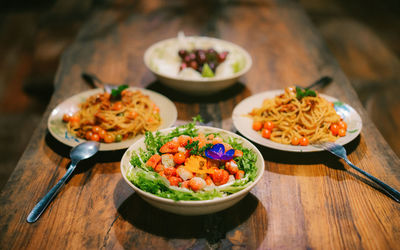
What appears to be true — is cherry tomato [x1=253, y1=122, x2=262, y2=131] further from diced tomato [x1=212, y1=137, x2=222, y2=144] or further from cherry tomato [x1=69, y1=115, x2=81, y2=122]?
cherry tomato [x1=69, y1=115, x2=81, y2=122]

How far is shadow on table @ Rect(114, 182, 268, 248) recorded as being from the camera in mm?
1430

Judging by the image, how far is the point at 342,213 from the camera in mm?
1545

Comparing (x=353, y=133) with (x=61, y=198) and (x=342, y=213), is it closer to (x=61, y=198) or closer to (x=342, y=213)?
(x=342, y=213)

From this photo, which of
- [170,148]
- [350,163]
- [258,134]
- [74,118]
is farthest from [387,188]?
[74,118]

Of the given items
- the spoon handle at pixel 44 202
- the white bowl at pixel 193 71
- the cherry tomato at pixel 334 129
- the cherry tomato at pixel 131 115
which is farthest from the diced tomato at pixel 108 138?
the cherry tomato at pixel 334 129

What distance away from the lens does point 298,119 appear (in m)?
2.02

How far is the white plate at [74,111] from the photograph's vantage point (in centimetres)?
188

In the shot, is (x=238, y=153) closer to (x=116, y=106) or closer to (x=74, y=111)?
(x=116, y=106)

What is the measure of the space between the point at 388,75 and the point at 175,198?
13.5 feet

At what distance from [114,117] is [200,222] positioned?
2.86 ft

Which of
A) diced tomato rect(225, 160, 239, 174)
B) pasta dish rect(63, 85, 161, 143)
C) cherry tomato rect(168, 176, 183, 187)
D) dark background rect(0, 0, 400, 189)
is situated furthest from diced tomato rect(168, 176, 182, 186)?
dark background rect(0, 0, 400, 189)

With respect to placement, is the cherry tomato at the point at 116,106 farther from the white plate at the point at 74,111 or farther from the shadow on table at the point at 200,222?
the shadow on table at the point at 200,222

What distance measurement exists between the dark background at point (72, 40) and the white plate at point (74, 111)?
1865mm

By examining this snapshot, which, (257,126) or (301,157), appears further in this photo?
(257,126)
